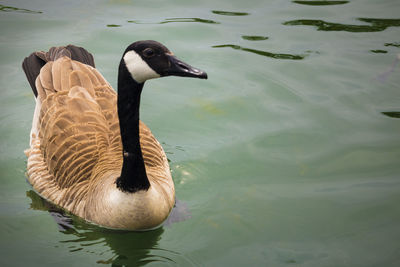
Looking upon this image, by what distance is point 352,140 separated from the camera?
19.9 feet

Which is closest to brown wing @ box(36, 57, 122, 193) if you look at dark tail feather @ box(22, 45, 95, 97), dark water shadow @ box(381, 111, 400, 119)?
dark tail feather @ box(22, 45, 95, 97)

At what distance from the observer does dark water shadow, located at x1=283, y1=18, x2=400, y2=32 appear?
841 centimetres

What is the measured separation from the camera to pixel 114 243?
454 cm

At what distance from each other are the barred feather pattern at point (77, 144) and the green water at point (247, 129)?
10.6 inches

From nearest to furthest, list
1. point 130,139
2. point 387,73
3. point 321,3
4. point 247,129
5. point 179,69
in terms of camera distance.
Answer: point 179,69 < point 130,139 < point 247,129 < point 387,73 < point 321,3

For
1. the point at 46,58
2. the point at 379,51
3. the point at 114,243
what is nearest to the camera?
the point at 114,243

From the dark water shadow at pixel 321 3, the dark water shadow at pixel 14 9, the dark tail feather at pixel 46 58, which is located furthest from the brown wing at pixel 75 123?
the dark water shadow at pixel 321 3

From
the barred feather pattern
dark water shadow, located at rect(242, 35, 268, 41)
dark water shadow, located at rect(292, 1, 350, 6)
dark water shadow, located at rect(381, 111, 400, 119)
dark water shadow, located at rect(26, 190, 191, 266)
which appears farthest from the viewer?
dark water shadow, located at rect(292, 1, 350, 6)

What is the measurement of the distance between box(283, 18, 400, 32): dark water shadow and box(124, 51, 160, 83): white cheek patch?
5323mm

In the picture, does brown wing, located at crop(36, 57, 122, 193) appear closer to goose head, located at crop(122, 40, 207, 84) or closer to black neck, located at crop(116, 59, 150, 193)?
black neck, located at crop(116, 59, 150, 193)

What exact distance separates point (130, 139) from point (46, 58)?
2.32 metres

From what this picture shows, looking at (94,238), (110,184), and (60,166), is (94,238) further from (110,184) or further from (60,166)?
(60,166)

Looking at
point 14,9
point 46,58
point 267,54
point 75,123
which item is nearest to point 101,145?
point 75,123

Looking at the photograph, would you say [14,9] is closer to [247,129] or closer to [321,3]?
[247,129]
